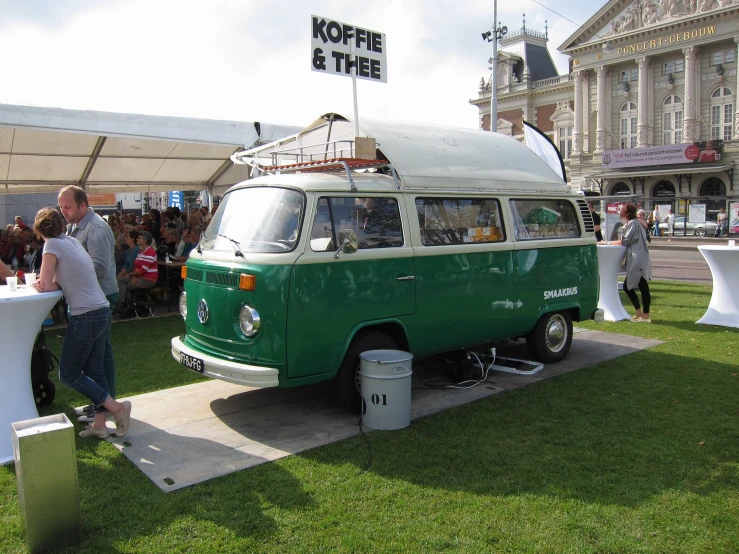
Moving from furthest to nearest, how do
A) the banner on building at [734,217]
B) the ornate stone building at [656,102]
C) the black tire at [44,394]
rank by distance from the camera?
the ornate stone building at [656,102] → the banner on building at [734,217] → the black tire at [44,394]

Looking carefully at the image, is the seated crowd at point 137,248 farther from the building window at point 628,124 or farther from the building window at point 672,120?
the building window at point 628,124

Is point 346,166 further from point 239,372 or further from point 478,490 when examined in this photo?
point 478,490

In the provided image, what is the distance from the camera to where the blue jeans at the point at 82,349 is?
4.79 m

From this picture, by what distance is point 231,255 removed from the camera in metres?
5.37

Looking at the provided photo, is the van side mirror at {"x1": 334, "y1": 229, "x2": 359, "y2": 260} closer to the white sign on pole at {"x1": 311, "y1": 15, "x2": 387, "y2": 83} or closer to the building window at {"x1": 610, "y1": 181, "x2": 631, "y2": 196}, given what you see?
the white sign on pole at {"x1": 311, "y1": 15, "x2": 387, "y2": 83}

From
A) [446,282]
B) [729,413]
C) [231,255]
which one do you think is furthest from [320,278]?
[729,413]

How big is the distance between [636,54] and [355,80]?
173ft

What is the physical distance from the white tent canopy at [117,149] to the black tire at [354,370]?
709 centimetres

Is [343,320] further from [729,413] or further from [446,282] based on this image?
[729,413]

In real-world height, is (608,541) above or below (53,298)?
below

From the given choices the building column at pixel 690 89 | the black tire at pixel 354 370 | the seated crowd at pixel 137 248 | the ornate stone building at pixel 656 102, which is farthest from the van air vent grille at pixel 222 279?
the building column at pixel 690 89

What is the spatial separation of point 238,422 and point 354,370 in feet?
3.85

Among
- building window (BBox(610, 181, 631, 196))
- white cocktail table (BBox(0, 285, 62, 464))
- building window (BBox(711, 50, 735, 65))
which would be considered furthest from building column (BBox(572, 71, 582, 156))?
white cocktail table (BBox(0, 285, 62, 464))

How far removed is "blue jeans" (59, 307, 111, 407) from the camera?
4.79 metres
